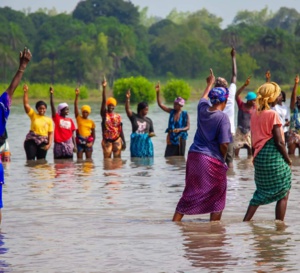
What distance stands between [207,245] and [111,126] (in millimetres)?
8724

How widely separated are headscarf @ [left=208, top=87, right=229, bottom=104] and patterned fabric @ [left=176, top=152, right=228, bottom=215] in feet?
1.60

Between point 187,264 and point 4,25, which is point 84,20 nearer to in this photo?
point 4,25

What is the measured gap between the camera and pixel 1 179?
30.0 ft

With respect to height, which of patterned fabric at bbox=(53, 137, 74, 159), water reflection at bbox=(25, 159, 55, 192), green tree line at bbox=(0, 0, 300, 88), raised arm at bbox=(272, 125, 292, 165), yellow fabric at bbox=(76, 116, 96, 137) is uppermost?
green tree line at bbox=(0, 0, 300, 88)

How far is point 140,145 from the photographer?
18.0 meters

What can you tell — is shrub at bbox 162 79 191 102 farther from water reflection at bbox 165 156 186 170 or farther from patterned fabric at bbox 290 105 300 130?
patterned fabric at bbox 290 105 300 130

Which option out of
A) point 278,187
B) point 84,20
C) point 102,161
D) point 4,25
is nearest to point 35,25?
point 84,20

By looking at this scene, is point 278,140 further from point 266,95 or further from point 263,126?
point 266,95

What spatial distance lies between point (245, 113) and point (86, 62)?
263 feet

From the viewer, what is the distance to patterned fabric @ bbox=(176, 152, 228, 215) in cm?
962

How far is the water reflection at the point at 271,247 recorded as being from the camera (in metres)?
8.08

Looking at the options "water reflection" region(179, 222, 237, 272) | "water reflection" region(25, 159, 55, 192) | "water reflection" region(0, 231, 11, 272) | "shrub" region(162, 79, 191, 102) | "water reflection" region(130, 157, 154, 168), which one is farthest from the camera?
"shrub" region(162, 79, 191, 102)

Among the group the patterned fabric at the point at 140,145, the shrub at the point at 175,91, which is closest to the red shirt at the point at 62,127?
the patterned fabric at the point at 140,145

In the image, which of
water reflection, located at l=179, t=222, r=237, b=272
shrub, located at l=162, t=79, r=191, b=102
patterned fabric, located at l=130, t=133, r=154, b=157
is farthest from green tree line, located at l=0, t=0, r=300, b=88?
water reflection, located at l=179, t=222, r=237, b=272
